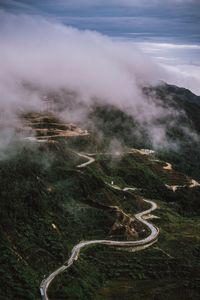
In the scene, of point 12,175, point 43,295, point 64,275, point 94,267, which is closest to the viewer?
point 43,295

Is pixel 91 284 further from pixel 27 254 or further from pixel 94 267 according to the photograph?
pixel 27 254

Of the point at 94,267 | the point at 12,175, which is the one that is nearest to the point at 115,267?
the point at 94,267

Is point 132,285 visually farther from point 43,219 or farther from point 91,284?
point 43,219

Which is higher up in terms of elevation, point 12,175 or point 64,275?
point 12,175

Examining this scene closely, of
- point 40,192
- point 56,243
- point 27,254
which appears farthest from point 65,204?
point 27,254

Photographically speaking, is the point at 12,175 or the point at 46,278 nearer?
the point at 46,278

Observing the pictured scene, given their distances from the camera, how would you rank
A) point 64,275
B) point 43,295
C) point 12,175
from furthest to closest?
point 12,175 < point 64,275 < point 43,295

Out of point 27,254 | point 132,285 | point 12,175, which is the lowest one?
point 132,285

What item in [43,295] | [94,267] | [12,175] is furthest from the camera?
[12,175]

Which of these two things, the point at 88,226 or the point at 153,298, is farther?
the point at 88,226
